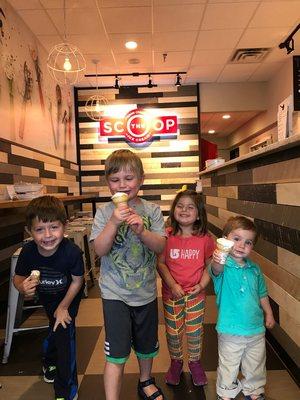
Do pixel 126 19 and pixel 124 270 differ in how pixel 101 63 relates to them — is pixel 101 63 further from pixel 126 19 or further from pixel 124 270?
pixel 124 270

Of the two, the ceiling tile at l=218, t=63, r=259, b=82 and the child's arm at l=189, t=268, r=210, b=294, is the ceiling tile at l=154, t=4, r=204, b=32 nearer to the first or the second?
the ceiling tile at l=218, t=63, r=259, b=82

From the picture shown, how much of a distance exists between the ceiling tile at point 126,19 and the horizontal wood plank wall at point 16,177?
1825mm

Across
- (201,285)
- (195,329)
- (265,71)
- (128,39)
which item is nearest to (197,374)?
(195,329)

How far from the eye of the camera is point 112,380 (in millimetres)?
1564

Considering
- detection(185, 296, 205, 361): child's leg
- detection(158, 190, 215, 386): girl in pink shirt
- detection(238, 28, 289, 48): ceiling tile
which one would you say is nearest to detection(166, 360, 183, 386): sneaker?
detection(158, 190, 215, 386): girl in pink shirt

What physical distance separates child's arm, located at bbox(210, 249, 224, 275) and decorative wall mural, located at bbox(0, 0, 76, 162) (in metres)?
2.66

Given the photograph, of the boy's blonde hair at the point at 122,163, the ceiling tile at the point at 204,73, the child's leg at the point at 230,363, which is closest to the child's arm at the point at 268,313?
the child's leg at the point at 230,363

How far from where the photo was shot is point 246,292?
1.66m

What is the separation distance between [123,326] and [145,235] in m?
0.45

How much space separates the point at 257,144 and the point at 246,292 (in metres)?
6.79

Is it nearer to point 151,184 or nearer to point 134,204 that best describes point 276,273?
point 134,204

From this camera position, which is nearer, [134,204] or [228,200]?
[134,204]

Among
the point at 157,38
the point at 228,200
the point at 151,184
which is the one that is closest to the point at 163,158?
the point at 151,184

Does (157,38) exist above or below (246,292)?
above
